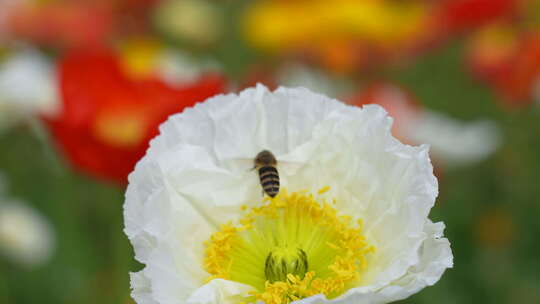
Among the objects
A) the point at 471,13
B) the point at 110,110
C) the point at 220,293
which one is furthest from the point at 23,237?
the point at 471,13

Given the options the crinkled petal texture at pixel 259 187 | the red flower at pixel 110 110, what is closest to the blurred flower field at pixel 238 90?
the red flower at pixel 110 110

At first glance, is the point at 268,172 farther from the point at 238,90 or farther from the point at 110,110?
the point at 238,90

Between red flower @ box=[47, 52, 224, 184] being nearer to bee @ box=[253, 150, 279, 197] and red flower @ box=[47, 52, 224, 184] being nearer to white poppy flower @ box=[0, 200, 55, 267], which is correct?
bee @ box=[253, 150, 279, 197]

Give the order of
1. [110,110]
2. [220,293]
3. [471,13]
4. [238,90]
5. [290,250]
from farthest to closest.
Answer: [471,13] → [238,90] → [110,110] → [290,250] → [220,293]

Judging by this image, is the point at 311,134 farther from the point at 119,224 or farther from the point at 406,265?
the point at 119,224

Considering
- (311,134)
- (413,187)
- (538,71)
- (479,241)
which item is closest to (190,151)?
(311,134)

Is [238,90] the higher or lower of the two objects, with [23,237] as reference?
higher

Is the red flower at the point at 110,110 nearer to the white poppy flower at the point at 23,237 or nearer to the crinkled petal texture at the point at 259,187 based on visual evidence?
the crinkled petal texture at the point at 259,187
